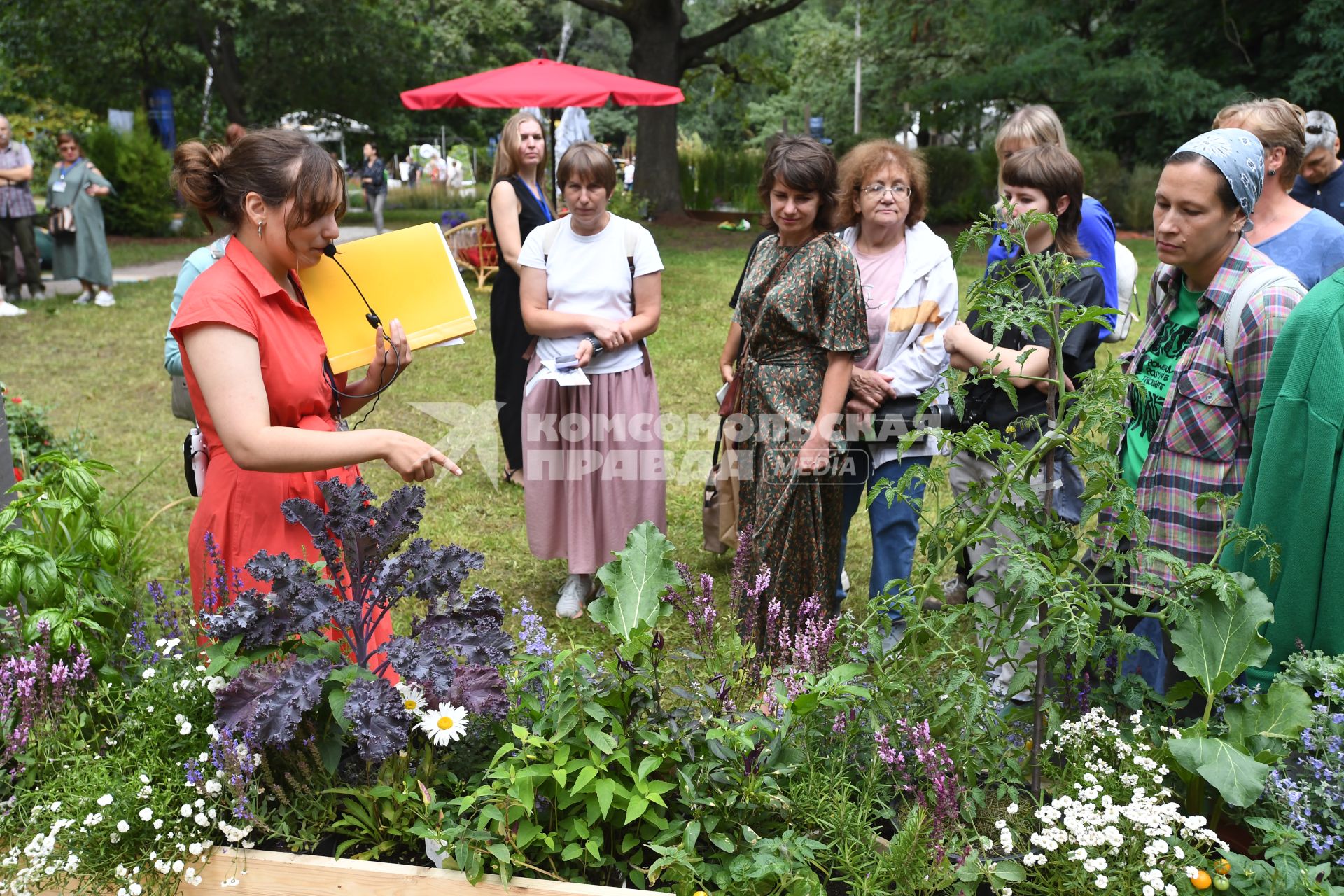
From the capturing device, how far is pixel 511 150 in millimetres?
5766

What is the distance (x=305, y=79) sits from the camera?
23469 millimetres

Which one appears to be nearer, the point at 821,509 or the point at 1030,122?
the point at 821,509

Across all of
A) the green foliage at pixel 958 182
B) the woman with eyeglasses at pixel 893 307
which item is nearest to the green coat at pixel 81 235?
the woman with eyeglasses at pixel 893 307

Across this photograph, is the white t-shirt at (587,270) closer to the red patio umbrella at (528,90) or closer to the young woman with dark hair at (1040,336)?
the young woman with dark hair at (1040,336)

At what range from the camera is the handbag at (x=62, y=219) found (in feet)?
37.4

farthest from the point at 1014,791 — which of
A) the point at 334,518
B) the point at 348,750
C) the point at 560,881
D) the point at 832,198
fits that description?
the point at 832,198

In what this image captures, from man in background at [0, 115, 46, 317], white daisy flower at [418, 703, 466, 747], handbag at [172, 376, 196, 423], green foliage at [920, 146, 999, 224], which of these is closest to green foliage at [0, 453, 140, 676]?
white daisy flower at [418, 703, 466, 747]

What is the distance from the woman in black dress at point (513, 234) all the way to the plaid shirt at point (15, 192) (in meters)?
7.99

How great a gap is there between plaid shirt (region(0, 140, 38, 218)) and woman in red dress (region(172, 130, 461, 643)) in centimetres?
1074

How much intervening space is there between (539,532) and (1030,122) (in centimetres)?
262

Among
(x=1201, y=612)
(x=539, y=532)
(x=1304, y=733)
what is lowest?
(x=539, y=532)

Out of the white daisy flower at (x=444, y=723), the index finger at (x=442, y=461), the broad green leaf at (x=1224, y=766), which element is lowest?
the broad green leaf at (x=1224, y=766)

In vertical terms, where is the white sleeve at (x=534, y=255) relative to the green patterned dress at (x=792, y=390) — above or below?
above

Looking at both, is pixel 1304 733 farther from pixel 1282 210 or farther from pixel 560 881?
pixel 1282 210
